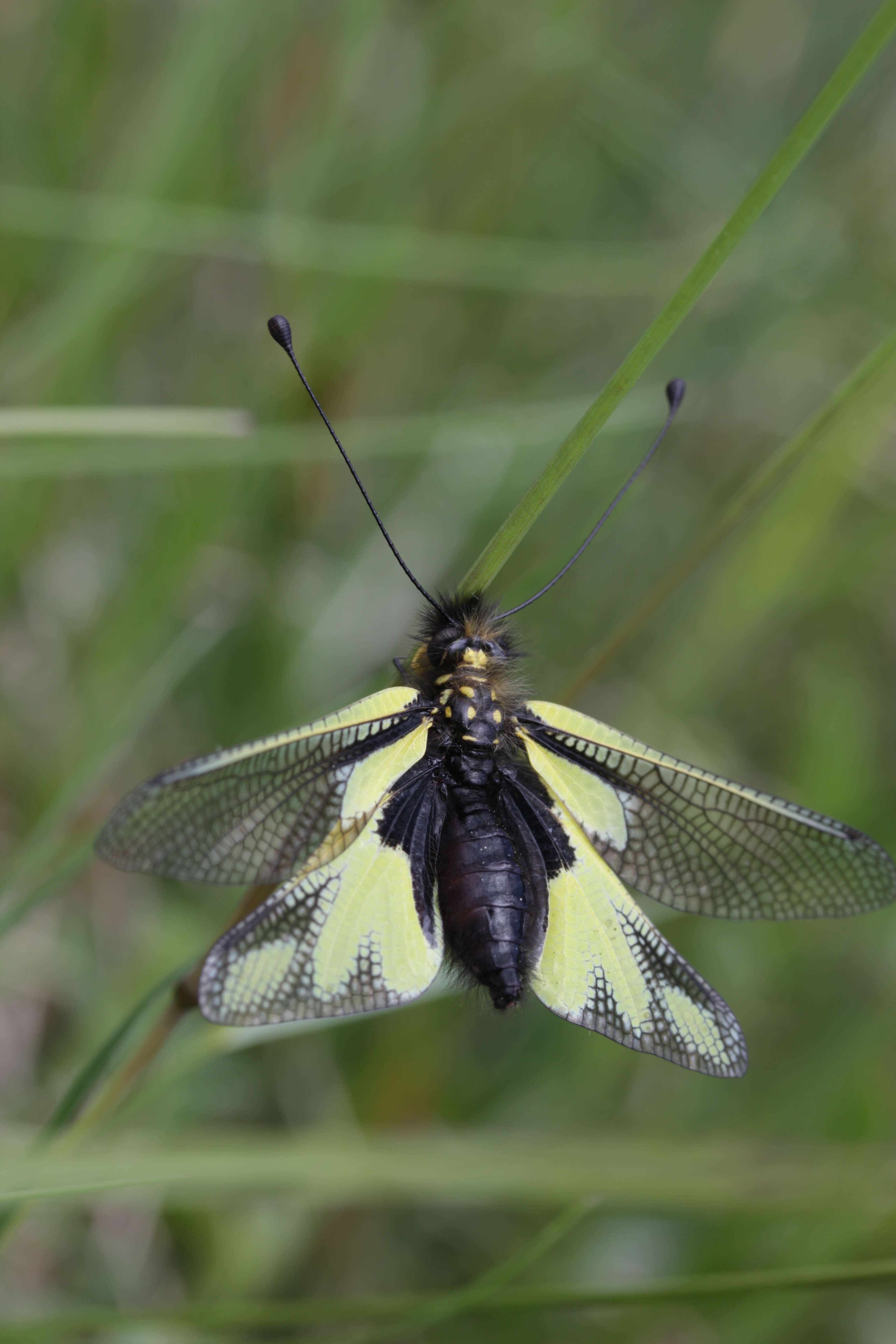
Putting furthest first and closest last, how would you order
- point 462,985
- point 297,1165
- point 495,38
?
1. point 495,38
2. point 462,985
3. point 297,1165

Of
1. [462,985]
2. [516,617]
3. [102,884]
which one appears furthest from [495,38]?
[462,985]

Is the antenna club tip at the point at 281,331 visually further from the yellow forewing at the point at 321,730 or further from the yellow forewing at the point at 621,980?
the yellow forewing at the point at 621,980

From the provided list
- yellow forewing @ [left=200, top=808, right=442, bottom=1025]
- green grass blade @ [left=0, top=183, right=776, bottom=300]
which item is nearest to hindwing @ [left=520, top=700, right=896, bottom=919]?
yellow forewing @ [left=200, top=808, right=442, bottom=1025]

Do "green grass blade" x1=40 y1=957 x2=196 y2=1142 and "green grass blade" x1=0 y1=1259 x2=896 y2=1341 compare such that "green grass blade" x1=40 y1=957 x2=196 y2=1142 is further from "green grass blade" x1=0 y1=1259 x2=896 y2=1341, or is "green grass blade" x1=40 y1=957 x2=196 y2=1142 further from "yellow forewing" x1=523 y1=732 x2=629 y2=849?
"yellow forewing" x1=523 y1=732 x2=629 y2=849

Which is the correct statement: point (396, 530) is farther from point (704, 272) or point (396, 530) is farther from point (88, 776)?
point (704, 272)

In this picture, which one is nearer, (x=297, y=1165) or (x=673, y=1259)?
(x=297, y=1165)

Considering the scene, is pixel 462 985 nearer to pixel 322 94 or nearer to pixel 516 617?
pixel 516 617
